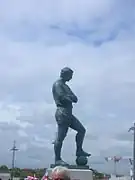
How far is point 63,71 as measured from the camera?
596 inches

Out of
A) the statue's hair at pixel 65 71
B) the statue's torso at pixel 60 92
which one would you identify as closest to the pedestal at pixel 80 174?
the statue's torso at pixel 60 92

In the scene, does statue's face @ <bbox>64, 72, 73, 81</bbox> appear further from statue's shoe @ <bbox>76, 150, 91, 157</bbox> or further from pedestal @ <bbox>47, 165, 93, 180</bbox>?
pedestal @ <bbox>47, 165, 93, 180</bbox>

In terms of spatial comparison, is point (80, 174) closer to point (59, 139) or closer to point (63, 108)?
point (59, 139)

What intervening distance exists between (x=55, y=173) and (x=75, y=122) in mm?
10661

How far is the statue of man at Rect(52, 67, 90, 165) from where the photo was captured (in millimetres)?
15011

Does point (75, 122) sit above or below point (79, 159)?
above

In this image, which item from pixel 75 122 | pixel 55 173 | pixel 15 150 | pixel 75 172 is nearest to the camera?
pixel 55 173

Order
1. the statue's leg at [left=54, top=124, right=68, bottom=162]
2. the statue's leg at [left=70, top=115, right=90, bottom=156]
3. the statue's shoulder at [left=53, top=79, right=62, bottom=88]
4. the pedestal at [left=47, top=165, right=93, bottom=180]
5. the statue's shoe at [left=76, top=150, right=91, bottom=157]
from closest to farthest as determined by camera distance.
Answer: the pedestal at [left=47, top=165, right=93, bottom=180]
the statue's leg at [left=54, top=124, right=68, bottom=162]
the statue's shoulder at [left=53, top=79, right=62, bottom=88]
the statue's shoe at [left=76, top=150, right=91, bottom=157]
the statue's leg at [left=70, top=115, right=90, bottom=156]

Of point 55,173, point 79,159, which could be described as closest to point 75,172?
point 79,159

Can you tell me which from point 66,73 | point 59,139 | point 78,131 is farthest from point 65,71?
point 59,139

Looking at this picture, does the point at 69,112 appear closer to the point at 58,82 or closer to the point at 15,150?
the point at 58,82

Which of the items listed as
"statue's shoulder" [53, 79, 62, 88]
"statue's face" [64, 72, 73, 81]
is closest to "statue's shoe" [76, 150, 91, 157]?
"statue's shoulder" [53, 79, 62, 88]

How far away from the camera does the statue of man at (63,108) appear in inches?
591

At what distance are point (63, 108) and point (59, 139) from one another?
3.23 ft
